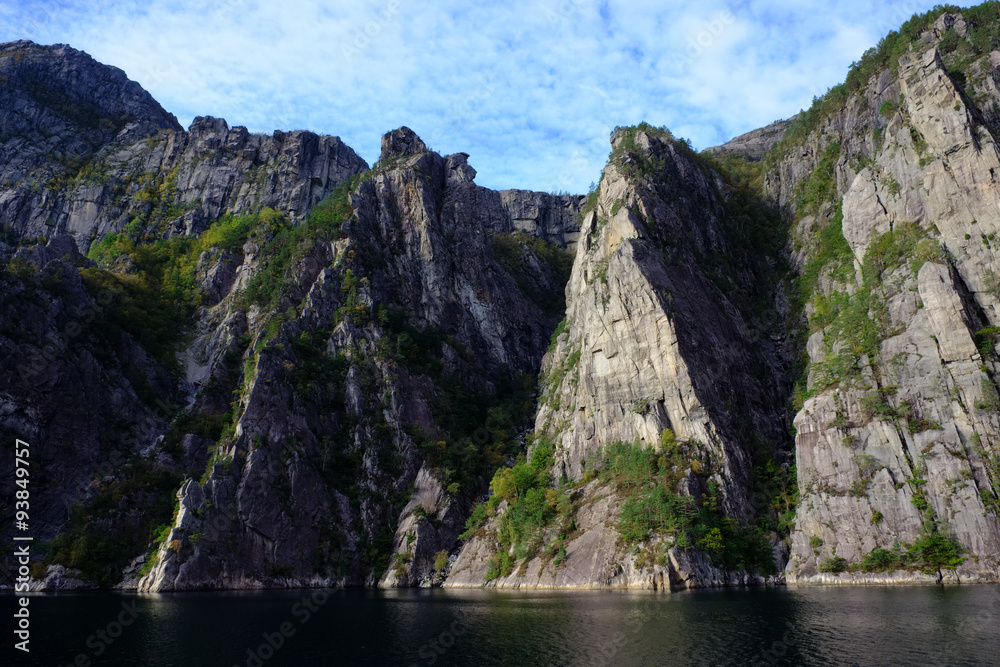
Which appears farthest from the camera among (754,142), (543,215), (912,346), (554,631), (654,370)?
(543,215)

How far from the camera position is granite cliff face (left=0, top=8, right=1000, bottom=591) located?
64.1 m

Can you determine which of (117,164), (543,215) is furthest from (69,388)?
(543,215)

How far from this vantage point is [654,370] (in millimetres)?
82250

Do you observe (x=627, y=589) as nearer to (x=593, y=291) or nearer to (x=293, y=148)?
(x=593, y=291)

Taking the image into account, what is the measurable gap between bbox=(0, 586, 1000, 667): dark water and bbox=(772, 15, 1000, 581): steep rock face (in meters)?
10.5

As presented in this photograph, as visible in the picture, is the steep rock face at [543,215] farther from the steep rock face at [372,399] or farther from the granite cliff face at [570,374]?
the granite cliff face at [570,374]

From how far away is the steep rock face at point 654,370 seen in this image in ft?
228

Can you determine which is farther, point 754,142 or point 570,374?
point 754,142

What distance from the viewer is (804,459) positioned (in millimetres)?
69250

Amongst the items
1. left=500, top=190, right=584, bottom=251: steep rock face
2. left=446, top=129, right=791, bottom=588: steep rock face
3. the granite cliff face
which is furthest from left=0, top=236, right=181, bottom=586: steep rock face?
left=500, top=190, right=584, bottom=251: steep rock face

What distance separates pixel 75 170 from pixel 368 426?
10686 centimetres

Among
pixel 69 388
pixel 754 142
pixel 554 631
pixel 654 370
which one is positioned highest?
pixel 754 142

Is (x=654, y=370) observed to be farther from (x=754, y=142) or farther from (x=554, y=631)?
(x=754, y=142)

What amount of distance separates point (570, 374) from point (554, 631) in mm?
63196
